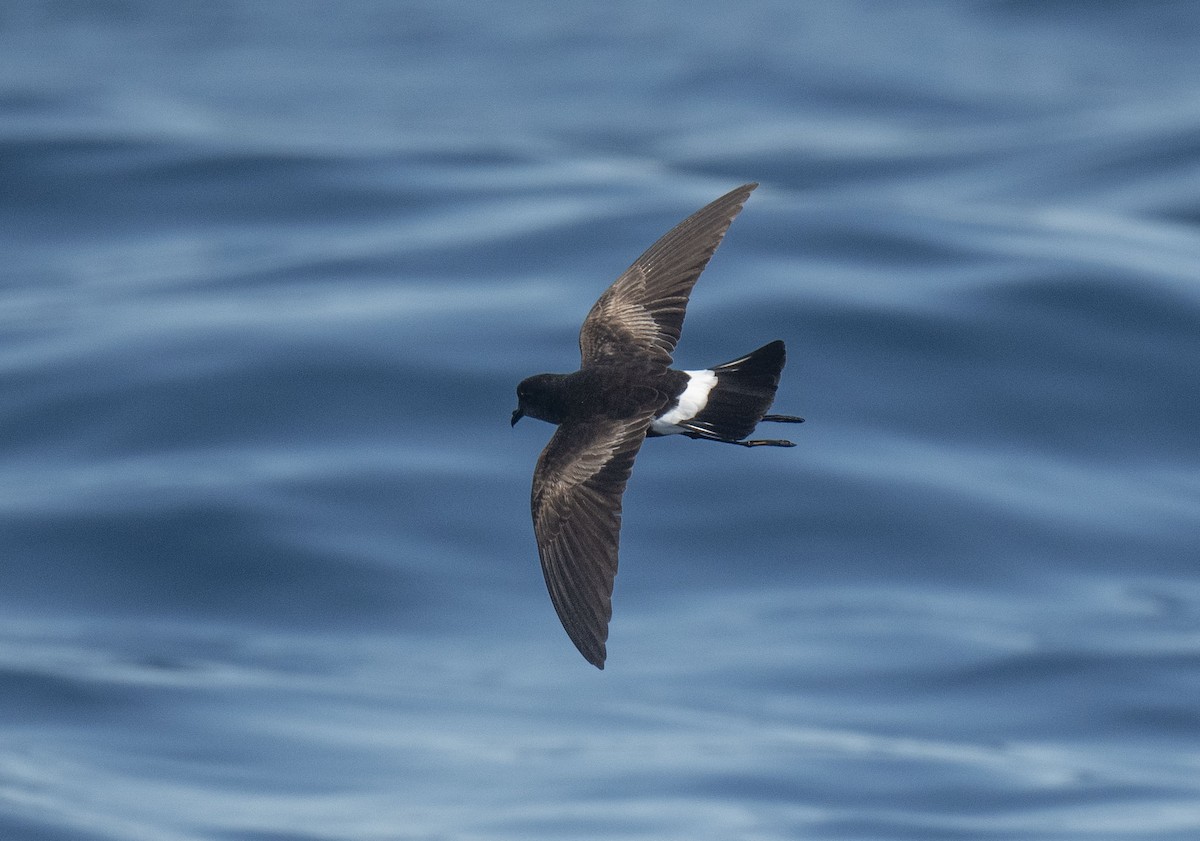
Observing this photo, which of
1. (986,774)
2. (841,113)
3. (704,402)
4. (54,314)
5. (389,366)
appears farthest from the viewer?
(841,113)

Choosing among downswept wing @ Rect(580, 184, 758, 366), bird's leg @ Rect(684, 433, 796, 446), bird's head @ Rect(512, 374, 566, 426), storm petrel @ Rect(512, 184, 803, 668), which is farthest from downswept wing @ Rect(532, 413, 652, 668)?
downswept wing @ Rect(580, 184, 758, 366)

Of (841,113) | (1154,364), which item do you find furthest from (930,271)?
(841,113)

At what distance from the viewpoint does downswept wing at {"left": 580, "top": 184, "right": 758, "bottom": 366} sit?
323 inches

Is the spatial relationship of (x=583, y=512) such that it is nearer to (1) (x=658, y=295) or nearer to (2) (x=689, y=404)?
(2) (x=689, y=404)

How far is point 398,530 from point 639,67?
62.4ft

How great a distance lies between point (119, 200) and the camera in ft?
91.9

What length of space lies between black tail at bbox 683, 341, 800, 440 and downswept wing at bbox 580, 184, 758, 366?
0.80 m

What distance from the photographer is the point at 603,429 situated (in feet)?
24.3

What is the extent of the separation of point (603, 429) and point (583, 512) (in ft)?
1.39

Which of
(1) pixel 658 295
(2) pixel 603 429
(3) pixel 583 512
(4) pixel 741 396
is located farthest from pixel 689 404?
(1) pixel 658 295

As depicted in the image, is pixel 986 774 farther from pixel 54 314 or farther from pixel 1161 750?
pixel 54 314

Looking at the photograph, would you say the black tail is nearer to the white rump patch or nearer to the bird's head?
the white rump patch

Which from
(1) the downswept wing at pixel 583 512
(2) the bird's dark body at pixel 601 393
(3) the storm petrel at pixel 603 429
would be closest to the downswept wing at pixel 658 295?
(3) the storm petrel at pixel 603 429

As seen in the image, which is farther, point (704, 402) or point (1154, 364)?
point (1154, 364)
